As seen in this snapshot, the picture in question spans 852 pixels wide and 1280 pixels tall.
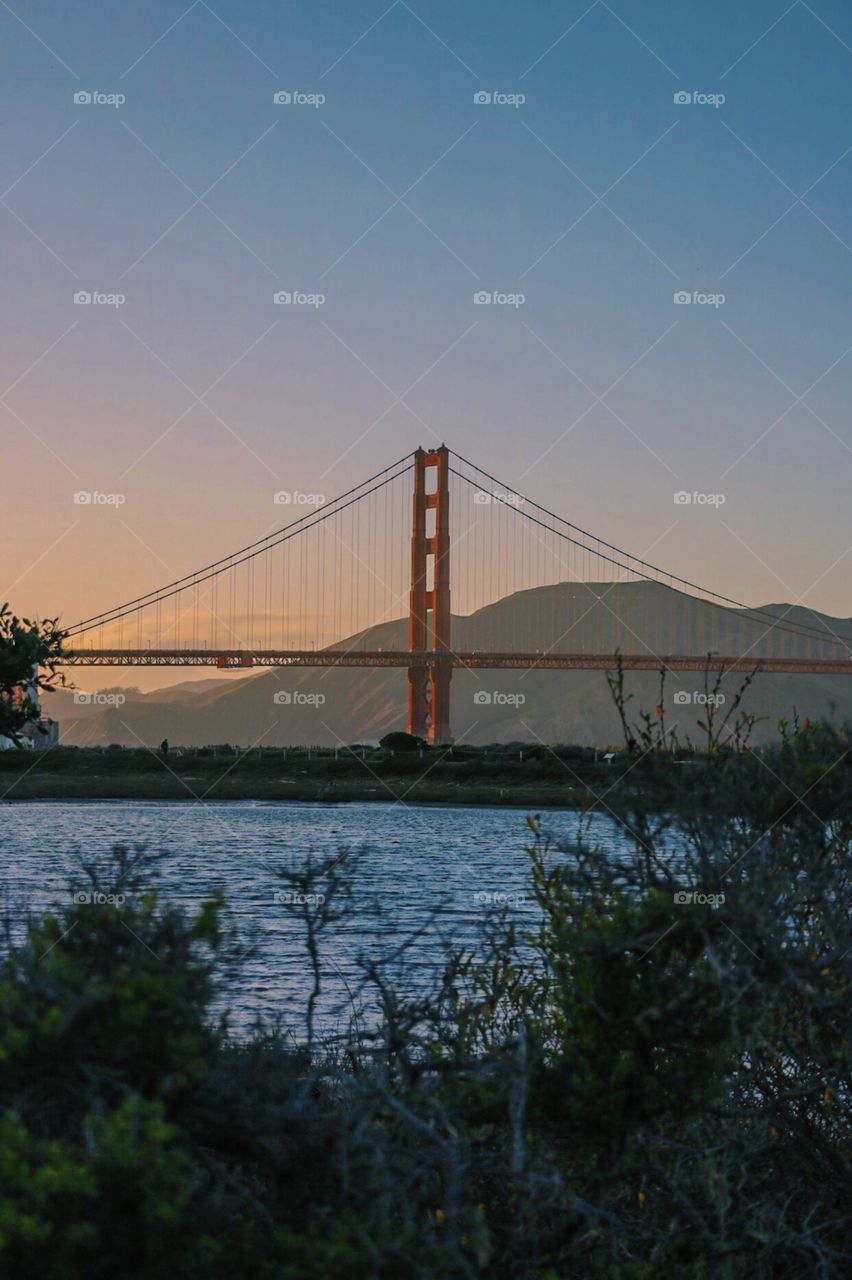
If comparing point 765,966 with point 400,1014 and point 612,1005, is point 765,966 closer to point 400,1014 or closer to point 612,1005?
point 612,1005

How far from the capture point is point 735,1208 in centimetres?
621

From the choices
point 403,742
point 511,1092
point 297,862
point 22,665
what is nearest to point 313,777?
point 403,742

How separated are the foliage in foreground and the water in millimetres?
552

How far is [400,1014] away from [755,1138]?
8.82 feet

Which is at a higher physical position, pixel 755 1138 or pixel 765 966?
pixel 765 966

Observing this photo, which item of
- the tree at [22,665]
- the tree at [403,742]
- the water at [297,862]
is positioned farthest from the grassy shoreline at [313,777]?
the tree at [22,665]

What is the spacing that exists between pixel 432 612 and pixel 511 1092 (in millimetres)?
76445

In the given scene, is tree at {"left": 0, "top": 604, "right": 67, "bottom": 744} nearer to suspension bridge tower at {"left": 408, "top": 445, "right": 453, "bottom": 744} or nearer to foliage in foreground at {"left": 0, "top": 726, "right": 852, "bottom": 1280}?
foliage in foreground at {"left": 0, "top": 726, "right": 852, "bottom": 1280}

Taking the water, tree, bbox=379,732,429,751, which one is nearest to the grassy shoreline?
tree, bbox=379,732,429,751

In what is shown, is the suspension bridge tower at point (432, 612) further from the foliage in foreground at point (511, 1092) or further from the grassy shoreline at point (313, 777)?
the foliage in foreground at point (511, 1092)

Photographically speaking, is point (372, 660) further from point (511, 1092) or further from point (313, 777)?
point (511, 1092)

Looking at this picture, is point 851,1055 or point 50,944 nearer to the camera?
point 50,944

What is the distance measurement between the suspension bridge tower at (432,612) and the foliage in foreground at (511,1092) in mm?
64282

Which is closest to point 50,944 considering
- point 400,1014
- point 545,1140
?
point 400,1014
